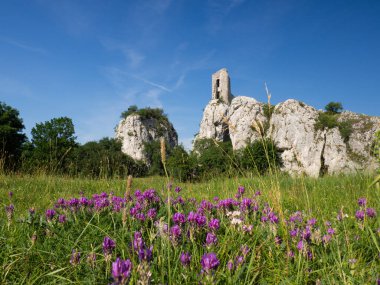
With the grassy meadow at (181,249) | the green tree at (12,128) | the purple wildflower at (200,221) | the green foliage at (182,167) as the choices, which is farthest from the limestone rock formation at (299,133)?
the purple wildflower at (200,221)

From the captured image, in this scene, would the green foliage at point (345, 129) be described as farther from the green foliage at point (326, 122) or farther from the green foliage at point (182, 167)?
the green foliage at point (182, 167)

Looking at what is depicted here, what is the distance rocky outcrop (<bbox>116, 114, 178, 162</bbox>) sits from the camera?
7581cm

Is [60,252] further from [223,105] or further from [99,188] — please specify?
[223,105]

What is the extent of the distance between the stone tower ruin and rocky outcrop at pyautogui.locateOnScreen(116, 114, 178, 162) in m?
19.5

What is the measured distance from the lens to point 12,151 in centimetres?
3766

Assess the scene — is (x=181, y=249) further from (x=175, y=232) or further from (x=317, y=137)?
→ (x=317, y=137)

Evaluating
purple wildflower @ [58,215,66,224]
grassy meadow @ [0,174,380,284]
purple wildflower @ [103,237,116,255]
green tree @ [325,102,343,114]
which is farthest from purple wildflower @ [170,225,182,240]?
green tree @ [325,102,343,114]

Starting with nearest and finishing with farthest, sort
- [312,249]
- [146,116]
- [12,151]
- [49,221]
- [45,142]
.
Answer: [312,249], [49,221], [12,151], [45,142], [146,116]

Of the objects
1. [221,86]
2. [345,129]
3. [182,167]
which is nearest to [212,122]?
[221,86]

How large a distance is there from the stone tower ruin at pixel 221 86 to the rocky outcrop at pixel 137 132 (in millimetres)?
19471

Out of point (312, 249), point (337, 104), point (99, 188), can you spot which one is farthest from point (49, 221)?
point (337, 104)

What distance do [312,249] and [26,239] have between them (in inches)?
94.4

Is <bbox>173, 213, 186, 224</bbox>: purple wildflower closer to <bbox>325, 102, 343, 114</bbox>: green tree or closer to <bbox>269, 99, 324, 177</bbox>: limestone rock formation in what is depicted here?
<bbox>269, 99, 324, 177</bbox>: limestone rock formation

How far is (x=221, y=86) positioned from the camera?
260ft
